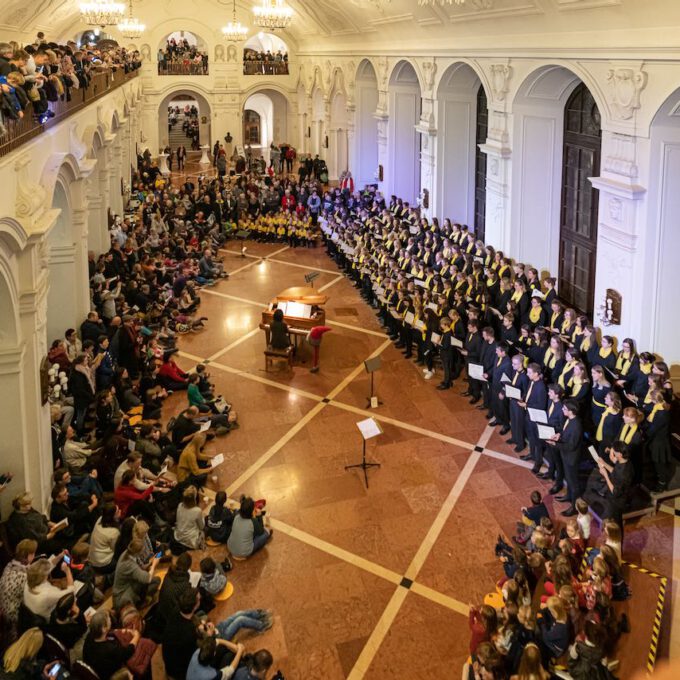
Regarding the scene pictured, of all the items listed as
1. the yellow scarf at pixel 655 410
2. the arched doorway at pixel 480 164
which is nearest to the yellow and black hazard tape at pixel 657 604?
the yellow scarf at pixel 655 410

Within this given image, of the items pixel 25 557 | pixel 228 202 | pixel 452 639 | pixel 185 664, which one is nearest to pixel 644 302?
pixel 452 639

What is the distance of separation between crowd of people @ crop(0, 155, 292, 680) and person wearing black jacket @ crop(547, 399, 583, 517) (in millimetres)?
3604

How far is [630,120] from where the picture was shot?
33.6 feet

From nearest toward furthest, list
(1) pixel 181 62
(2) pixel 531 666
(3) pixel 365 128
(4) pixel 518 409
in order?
(2) pixel 531 666
(4) pixel 518 409
(3) pixel 365 128
(1) pixel 181 62

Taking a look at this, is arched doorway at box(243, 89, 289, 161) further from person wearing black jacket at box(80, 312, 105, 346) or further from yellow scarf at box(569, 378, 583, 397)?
yellow scarf at box(569, 378, 583, 397)

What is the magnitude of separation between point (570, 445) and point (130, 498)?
5.11 meters

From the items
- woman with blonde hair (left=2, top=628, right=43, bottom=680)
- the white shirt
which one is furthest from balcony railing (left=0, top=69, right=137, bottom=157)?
woman with blonde hair (left=2, top=628, right=43, bottom=680)

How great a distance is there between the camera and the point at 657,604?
Result: 675 centimetres

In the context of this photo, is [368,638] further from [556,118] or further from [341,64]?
[341,64]

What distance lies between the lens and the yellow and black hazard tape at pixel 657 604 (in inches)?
243

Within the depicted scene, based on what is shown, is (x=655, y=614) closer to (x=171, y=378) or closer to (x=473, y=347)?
(x=473, y=347)

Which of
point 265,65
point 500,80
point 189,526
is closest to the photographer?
point 189,526

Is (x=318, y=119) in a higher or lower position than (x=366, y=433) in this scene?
higher

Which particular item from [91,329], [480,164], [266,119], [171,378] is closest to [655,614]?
[171,378]
